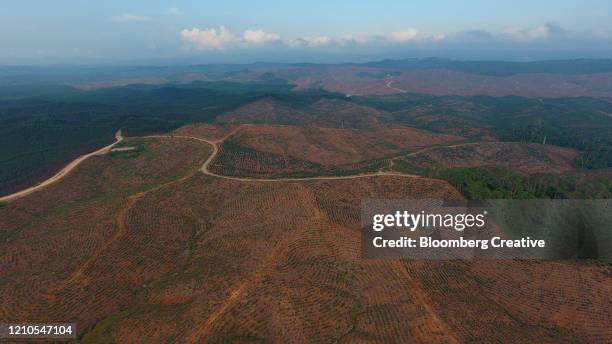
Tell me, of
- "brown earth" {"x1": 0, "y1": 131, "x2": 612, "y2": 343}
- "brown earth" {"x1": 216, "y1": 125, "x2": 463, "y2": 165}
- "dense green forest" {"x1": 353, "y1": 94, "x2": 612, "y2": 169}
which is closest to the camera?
"brown earth" {"x1": 0, "y1": 131, "x2": 612, "y2": 343}

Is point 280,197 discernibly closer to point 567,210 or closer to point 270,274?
point 270,274

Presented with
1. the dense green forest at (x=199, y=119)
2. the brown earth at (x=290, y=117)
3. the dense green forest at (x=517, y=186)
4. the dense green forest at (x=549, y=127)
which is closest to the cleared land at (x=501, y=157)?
the dense green forest at (x=549, y=127)

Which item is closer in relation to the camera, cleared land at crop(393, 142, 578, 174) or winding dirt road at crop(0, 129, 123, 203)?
winding dirt road at crop(0, 129, 123, 203)

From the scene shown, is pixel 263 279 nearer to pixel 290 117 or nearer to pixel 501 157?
pixel 501 157

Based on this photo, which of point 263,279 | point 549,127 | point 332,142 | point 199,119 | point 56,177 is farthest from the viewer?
point 199,119

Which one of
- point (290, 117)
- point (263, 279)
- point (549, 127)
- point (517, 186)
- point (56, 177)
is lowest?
point (263, 279)

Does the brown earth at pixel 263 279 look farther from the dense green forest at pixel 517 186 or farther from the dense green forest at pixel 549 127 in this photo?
the dense green forest at pixel 549 127

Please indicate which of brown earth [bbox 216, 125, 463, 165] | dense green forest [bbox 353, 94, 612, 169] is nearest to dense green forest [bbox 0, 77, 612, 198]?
dense green forest [bbox 353, 94, 612, 169]

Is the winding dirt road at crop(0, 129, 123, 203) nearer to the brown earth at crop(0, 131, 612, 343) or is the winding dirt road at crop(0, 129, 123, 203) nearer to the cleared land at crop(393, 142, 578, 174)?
the brown earth at crop(0, 131, 612, 343)

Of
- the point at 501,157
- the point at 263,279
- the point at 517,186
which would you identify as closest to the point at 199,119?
the point at 501,157

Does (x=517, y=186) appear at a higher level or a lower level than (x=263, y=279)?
higher

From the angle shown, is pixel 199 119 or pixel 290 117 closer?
pixel 199 119

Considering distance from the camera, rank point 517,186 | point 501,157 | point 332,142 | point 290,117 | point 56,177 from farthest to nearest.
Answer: point 290,117, point 332,142, point 501,157, point 56,177, point 517,186
